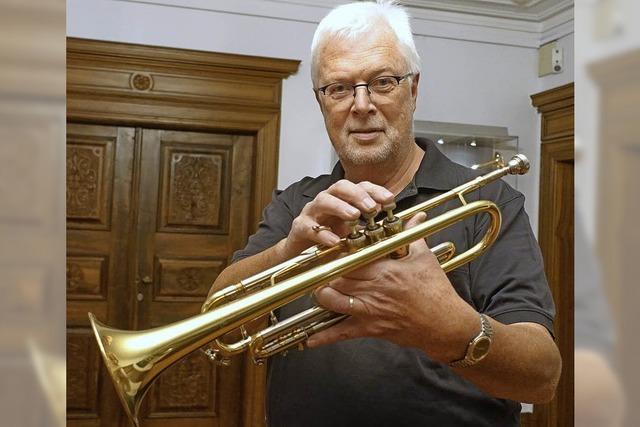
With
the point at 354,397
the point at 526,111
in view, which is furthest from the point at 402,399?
the point at 526,111

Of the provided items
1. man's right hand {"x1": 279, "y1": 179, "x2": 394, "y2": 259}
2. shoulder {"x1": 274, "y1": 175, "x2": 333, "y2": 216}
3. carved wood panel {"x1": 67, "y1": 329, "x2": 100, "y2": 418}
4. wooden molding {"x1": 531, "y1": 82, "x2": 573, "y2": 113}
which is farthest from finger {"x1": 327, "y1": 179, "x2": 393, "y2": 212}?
wooden molding {"x1": 531, "y1": 82, "x2": 573, "y2": 113}

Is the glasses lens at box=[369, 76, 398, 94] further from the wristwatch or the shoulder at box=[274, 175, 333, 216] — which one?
the wristwatch

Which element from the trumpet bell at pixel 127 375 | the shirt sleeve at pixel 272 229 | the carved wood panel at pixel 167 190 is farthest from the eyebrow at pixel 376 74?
the carved wood panel at pixel 167 190

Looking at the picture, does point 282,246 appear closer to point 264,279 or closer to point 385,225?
point 264,279

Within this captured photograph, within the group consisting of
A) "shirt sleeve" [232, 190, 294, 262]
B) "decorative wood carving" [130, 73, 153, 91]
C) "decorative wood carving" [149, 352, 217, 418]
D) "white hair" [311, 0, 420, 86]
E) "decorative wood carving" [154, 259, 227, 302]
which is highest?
"decorative wood carving" [130, 73, 153, 91]

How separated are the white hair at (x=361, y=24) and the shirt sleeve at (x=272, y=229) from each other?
0.25m

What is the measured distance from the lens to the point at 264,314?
875mm

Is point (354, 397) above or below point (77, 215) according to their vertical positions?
below

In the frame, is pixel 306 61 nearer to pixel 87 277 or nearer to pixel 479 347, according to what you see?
pixel 87 277

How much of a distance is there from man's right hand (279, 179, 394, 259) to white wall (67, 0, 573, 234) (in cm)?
300

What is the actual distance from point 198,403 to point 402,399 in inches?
117

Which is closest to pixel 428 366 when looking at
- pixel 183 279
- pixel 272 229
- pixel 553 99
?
pixel 272 229

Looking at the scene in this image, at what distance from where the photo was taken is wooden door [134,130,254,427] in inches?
154
